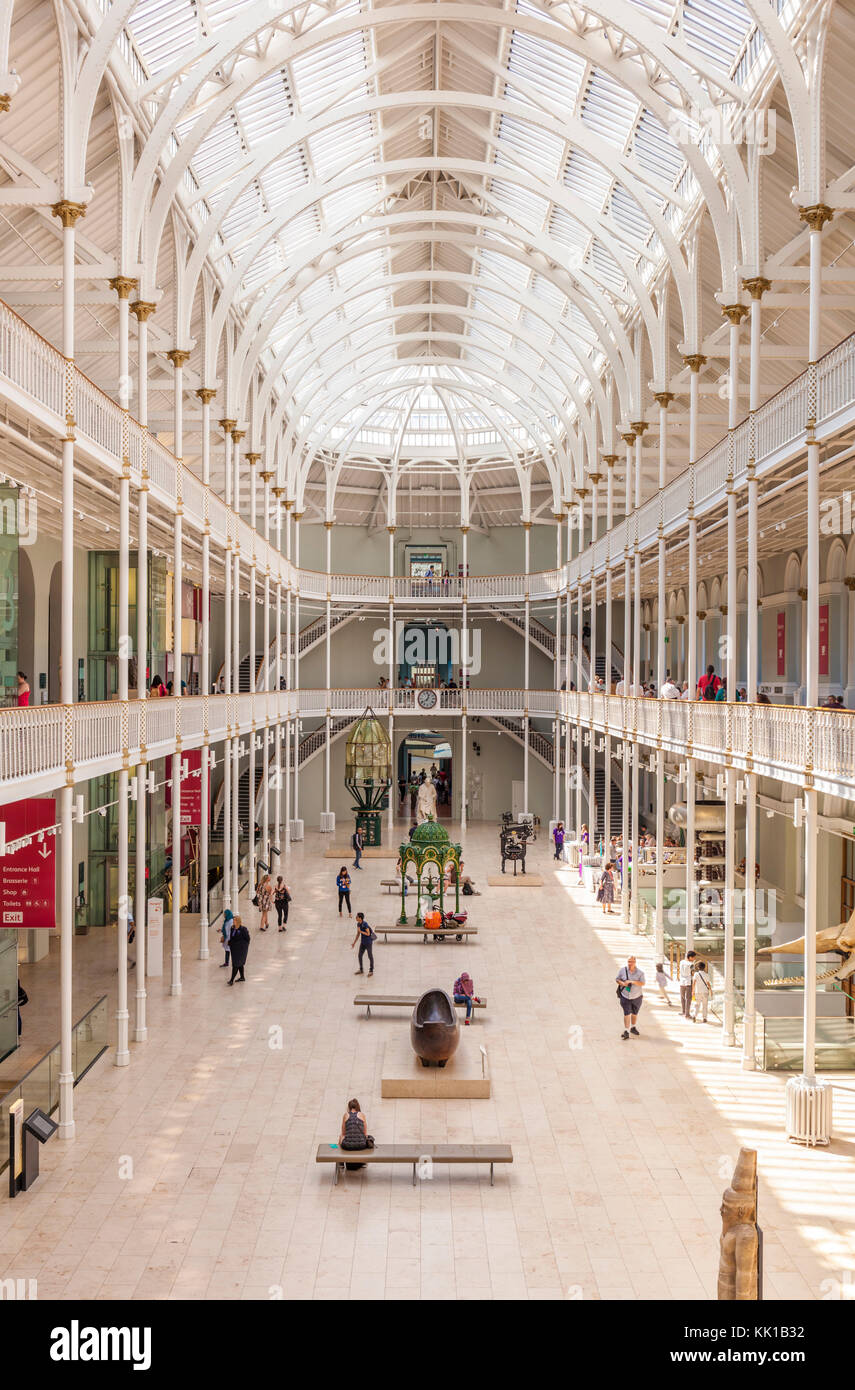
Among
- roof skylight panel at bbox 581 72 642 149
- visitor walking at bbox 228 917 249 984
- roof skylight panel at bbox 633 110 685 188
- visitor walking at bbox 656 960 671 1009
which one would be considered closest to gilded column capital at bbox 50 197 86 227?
visitor walking at bbox 228 917 249 984

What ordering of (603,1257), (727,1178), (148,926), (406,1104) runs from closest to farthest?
(603,1257) → (727,1178) → (406,1104) → (148,926)

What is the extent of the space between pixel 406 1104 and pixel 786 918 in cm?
1472

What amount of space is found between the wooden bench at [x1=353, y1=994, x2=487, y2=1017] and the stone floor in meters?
0.22

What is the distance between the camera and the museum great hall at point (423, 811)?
1229cm

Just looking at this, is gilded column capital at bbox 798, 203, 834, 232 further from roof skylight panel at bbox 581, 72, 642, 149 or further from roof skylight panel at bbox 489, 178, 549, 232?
roof skylight panel at bbox 489, 178, 549, 232

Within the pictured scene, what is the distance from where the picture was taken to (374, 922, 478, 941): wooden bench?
2556cm

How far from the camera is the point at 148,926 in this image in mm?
22172

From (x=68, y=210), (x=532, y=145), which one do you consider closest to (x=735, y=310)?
(x=68, y=210)

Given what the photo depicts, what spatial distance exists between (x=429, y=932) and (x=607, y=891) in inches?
230

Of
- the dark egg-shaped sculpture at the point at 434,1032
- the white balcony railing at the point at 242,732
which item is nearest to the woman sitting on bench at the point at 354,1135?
the dark egg-shaped sculpture at the point at 434,1032

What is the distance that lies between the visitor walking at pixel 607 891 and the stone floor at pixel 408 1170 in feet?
25.4

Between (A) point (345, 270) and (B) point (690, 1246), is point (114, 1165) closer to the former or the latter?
(B) point (690, 1246)

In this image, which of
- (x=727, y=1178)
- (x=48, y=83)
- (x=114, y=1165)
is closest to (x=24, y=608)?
(x=48, y=83)

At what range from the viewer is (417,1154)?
12.8 meters
